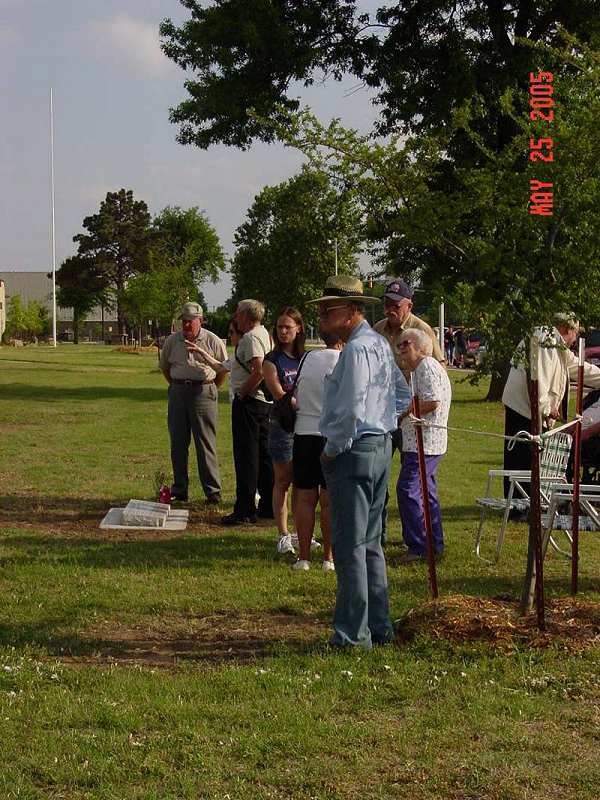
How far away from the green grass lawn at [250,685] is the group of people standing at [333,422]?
1.14ft

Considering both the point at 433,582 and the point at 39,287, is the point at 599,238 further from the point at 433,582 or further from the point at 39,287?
the point at 39,287

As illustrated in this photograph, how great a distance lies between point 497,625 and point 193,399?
5.71 meters

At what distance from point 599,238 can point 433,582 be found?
2211mm

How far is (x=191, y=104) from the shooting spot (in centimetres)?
2720

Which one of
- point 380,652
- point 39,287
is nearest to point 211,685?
point 380,652

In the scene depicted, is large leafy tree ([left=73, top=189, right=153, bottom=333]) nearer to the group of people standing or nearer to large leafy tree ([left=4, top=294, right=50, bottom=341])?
large leafy tree ([left=4, top=294, right=50, bottom=341])

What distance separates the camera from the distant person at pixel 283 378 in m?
8.99

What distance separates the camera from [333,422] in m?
5.92

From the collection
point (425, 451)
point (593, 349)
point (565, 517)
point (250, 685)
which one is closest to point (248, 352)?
point (425, 451)

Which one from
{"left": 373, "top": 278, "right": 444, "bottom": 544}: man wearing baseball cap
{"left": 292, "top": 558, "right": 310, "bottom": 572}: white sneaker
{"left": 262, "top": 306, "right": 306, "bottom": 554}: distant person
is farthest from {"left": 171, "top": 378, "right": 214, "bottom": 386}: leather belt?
{"left": 292, "top": 558, "right": 310, "bottom": 572}: white sneaker

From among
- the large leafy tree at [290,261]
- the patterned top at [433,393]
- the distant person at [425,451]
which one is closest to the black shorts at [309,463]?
the distant person at [425,451]

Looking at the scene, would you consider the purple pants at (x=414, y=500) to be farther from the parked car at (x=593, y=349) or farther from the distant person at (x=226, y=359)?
the parked car at (x=593, y=349)

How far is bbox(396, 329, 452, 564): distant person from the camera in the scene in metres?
8.38

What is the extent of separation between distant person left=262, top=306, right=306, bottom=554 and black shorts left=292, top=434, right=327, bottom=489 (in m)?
0.83
